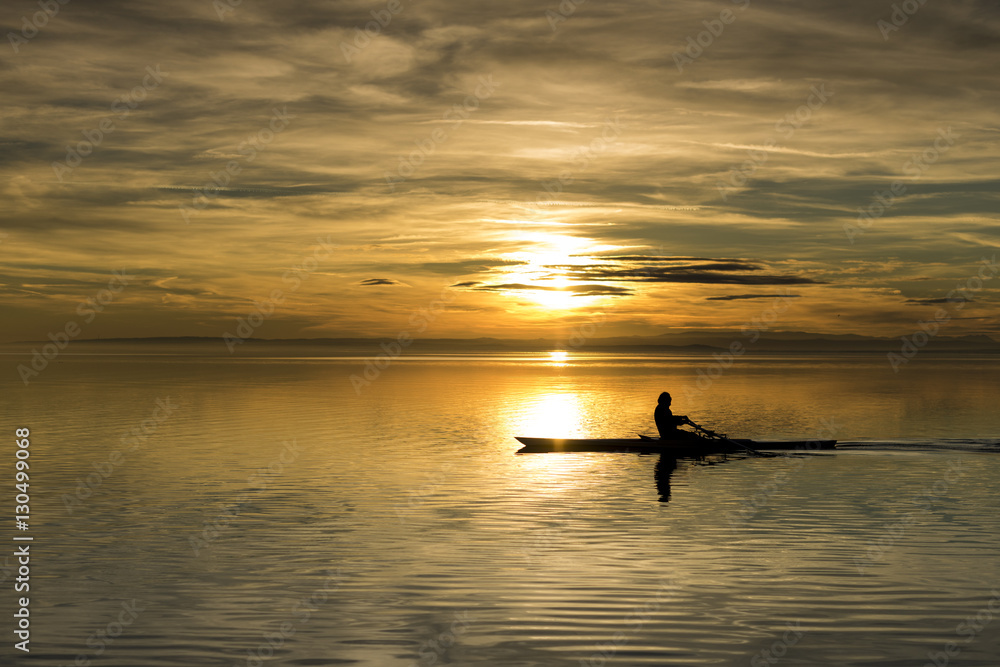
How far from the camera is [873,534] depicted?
18234 millimetres

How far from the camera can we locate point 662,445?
3173 cm

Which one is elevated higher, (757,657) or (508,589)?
(757,657)

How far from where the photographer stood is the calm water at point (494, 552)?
11641 mm

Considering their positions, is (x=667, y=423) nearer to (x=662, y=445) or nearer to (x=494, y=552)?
(x=662, y=445)

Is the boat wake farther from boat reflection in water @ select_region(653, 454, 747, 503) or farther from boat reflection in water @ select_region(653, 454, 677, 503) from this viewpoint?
boat reflection in water @ select_region(653, 454, 677, 503)

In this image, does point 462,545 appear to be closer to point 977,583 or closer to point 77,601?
point 77,601

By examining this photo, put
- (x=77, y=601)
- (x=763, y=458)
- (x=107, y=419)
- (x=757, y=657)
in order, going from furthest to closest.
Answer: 1. (x=107, y=419)
2. (x=763, y=458)
3. (x=77, y=601)
4. (x=757, y=657)

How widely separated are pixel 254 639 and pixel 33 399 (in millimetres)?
48215

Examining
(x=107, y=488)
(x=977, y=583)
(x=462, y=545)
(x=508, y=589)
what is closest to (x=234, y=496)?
(x=107, y=488)

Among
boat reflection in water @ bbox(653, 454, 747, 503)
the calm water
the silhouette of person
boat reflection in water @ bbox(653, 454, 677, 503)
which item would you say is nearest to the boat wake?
the calm water

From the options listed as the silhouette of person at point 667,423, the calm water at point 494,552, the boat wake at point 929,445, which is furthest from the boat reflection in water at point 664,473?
the boat wake at point 929,445

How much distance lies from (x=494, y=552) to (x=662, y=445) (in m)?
16.3

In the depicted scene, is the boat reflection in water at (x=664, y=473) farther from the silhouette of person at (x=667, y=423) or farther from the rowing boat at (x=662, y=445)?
the silhouette of person at (x=667, y=423)

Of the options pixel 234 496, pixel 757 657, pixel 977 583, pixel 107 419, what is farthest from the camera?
pixel 107 419
